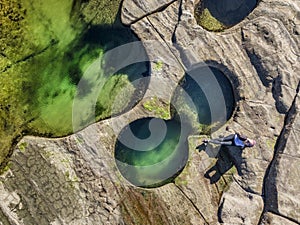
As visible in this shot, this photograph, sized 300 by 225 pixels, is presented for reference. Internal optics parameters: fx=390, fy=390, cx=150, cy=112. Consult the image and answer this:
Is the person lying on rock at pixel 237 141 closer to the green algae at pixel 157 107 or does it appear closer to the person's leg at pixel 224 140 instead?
the person's leg at pixel 224 140

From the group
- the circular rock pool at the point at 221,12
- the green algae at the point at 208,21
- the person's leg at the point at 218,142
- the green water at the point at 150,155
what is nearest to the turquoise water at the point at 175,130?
the green water at the point at 150,155

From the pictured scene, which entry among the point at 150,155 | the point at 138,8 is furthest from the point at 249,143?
the point at 138,8

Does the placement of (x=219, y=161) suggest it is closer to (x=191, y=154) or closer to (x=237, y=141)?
→ (x=191, y=154)

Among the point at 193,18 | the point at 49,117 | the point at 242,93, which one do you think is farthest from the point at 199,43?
the point at 49,117

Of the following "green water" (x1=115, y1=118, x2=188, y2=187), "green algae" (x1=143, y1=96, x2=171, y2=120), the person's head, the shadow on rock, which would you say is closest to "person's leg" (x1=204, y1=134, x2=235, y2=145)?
the shadow on rock

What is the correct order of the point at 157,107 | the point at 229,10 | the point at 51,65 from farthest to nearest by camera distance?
the point at 229,10 → the point at 51,65 → the point at 157,107

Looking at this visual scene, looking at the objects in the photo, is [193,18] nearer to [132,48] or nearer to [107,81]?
[132,48]
